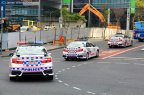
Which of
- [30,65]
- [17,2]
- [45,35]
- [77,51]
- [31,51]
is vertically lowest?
[30,65]

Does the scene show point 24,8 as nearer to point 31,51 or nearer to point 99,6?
point 99,6

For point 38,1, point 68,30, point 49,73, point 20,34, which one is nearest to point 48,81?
point 49,73

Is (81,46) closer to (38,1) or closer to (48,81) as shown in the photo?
(48,81)

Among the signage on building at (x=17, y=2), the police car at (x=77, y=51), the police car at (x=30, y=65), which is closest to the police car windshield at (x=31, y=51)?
the police car at (x=30, y=65)

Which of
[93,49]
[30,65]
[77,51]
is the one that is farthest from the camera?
[93,49]

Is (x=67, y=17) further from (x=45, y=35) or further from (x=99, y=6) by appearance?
(x=45, y=35)

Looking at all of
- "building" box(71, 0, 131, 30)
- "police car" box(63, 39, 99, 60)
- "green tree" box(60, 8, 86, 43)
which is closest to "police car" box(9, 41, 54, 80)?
"police car" box(63, 39, 99, 60)

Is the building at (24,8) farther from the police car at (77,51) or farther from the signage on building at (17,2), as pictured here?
the police car at (77,51)

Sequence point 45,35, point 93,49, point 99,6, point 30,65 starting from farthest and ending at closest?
1. point 99,6
2. point 45,35
3. point 93,49
4. point 30,65

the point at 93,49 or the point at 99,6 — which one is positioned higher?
the point at 99,6

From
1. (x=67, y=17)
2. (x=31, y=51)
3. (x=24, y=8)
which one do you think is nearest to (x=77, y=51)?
(x=31, y=51)

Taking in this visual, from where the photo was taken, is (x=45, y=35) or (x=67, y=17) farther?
(x=67, y=17)

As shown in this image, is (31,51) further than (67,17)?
No

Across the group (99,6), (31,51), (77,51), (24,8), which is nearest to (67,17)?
(24,8)
